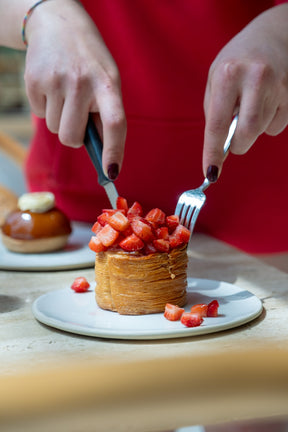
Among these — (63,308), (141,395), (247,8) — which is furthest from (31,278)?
(247,8)

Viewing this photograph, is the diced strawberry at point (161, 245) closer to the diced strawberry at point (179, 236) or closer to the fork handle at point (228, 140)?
the diced strawberry at point (179, 236)

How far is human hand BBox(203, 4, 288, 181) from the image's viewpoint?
144 cm

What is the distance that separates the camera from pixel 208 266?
5.78ft

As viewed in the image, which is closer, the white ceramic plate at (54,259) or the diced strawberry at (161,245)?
the diced strawberry at (161,245)

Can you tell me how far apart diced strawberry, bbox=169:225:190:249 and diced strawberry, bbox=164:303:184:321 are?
0.15m

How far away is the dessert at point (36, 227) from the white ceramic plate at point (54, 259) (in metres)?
0.03

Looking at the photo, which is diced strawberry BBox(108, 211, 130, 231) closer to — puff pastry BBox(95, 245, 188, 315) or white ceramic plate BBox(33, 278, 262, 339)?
puff pastry BBox(95, 245, 188, 315)

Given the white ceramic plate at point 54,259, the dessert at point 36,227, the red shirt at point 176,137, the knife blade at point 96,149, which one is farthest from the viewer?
the red shirt at point 176,137

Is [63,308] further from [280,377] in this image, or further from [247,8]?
[247,8]

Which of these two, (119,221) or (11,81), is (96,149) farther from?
(11,81)

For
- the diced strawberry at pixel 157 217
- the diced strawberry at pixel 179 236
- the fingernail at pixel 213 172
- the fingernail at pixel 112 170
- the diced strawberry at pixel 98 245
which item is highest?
the fingernail at pixel 213 172

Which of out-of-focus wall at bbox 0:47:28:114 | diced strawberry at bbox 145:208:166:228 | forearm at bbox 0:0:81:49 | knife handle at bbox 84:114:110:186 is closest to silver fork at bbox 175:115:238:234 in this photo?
diced strawberry at bbox 145:208:166:228

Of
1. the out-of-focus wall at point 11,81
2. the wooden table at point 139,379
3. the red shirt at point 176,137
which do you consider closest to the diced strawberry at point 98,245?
the wooden table at point 139,379

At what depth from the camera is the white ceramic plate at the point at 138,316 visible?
119 cm
